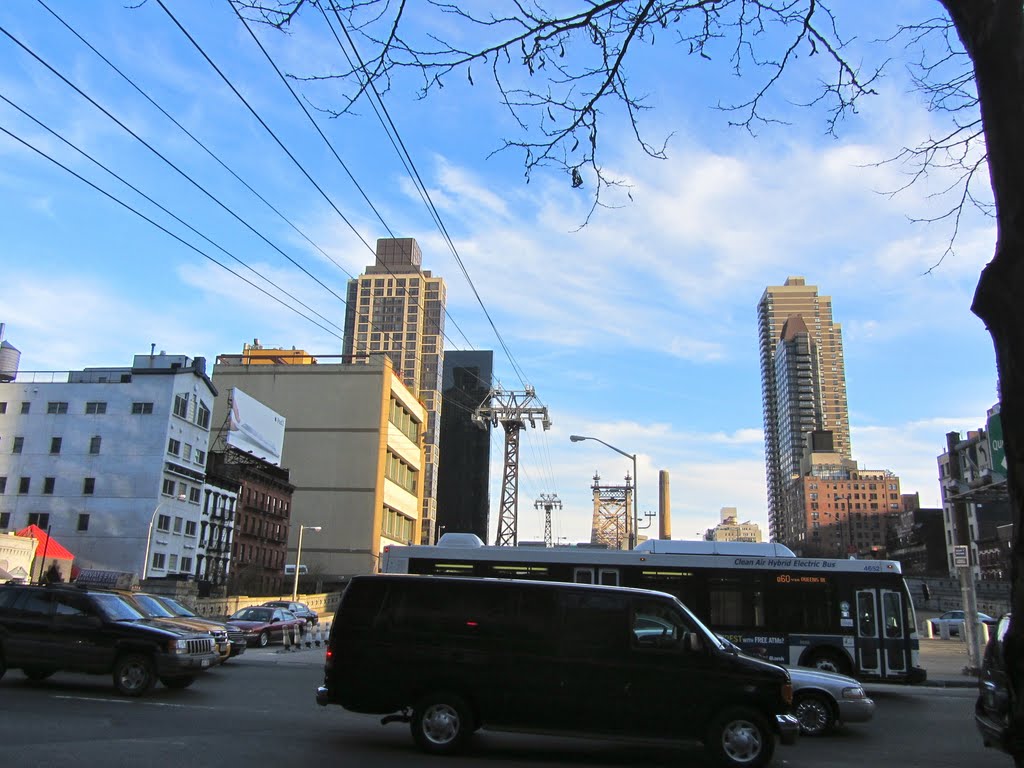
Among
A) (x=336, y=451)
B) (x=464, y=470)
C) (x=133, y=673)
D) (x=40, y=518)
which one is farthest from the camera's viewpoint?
(x=464, y=470)

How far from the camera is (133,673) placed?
13148mm

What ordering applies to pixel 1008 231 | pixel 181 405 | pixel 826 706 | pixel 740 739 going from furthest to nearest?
1. pixel 181 405
2. pixel 826 706
3. pixel 740 739
4. pixel 1008 231

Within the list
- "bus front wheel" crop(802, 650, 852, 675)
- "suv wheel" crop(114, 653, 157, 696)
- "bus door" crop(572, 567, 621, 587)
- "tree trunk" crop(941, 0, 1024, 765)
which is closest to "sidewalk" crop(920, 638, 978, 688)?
"bus front wheel" crop(802, 650, 852, 675)

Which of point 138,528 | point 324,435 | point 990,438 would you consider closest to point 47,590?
point 990,438

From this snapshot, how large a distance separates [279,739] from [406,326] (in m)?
169

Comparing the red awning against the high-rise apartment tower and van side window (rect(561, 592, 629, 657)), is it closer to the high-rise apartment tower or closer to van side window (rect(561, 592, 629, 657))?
van side window (rect(561, 592, 629, 657))

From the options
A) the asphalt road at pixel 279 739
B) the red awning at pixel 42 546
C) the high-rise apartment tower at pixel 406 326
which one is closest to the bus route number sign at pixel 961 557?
the asphalt road at pixel 279 739

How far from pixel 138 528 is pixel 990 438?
53265mm

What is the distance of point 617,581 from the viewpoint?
19156mm

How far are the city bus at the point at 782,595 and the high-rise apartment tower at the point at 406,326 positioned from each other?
147 meters

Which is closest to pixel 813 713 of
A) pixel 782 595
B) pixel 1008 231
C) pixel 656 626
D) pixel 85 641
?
pixel 656 626

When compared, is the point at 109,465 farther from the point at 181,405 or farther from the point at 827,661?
the point at 827,661

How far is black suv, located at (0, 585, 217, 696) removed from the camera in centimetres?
1315

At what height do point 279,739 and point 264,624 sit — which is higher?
point 279,739
